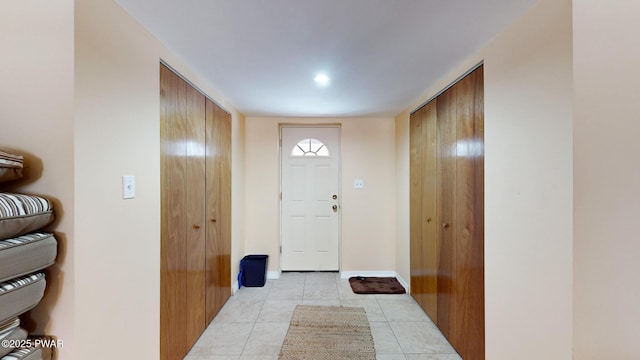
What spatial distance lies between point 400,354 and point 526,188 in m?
1.50

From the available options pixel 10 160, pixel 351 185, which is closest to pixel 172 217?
pixel 10 160

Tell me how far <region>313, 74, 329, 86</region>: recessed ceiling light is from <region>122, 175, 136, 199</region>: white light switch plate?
1.45m

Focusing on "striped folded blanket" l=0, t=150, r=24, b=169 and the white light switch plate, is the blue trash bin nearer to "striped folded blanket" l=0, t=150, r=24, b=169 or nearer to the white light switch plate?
the white light switch plate

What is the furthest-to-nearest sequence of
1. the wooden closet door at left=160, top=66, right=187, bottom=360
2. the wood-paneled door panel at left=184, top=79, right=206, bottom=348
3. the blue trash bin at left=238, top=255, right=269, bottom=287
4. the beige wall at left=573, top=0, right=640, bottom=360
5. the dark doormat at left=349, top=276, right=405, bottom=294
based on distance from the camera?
the blue trash bin at left=238, top=255, right=269, bottom=287 → the dark doormat at left=349, top=276, right=405, bottom=294 → the wood-paneled door panel at left=184, top=79, right=206, bottom=348 → the wooden closet door at left=160, top=66, right=187, bottom=360 → the beige wall at left=573, top=0, right=640, bottom=360

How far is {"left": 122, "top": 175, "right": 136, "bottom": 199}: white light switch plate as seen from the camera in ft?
4.09

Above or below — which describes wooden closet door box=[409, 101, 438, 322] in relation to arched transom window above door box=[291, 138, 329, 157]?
below

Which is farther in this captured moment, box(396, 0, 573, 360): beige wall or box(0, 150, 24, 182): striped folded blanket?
box(396, 0, 573, 360): beige wall

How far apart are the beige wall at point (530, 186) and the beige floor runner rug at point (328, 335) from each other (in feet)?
2.98

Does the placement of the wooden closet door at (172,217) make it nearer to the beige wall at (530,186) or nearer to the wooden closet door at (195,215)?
the wooden closet door at (195,215)

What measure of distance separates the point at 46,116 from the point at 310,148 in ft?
9.08

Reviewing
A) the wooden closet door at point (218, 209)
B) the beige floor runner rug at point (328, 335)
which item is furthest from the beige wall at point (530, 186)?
the wooden closet door at point (218, 209)

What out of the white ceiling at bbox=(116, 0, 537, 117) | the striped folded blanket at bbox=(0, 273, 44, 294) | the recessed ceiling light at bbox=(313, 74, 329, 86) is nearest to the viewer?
the striped folded blanket at bbox=(0, 273, 44, 294)

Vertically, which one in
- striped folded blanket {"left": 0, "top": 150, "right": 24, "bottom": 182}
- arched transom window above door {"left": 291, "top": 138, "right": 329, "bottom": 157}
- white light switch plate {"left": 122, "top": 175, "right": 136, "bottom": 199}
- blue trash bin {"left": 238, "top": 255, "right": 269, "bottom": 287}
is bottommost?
blue trash bin {"left": 238, "top": 255, "right": 269, "bottom": 287}

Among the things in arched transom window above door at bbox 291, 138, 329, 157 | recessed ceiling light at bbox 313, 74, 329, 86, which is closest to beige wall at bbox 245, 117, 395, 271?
arched transom window above door at bbox 291, 138, 329, 157
